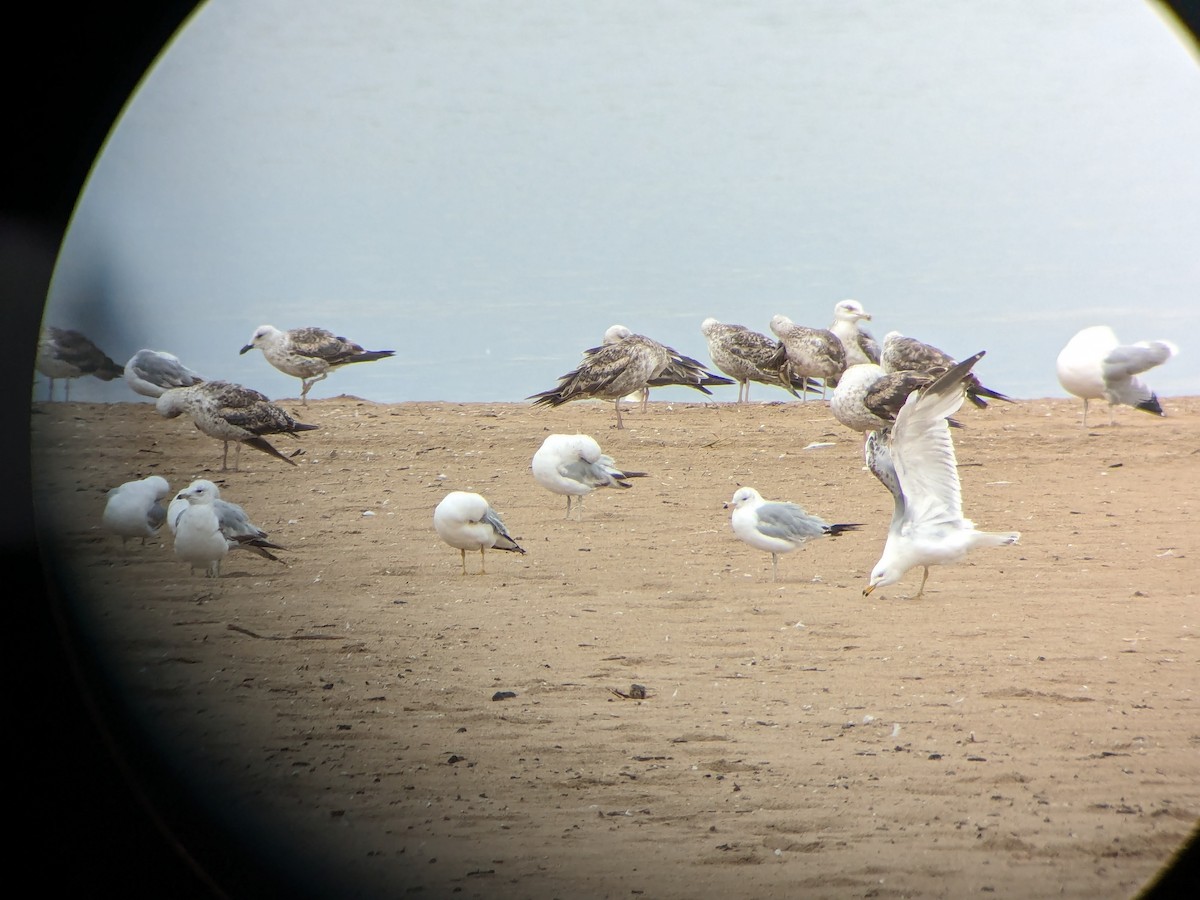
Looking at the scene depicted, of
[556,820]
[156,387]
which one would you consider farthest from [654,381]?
[556,820]

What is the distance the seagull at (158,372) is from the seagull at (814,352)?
258 inches

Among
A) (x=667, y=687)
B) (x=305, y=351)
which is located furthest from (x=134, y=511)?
(x=305, y=351)

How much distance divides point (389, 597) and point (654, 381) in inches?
289

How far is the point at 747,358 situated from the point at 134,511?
27.5 feet

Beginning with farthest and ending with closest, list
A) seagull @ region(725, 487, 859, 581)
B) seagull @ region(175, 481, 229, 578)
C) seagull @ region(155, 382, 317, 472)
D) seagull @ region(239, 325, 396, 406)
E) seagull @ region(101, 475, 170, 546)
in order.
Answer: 1. seagull @ region(239, 325, 396, 406)
2. seagull @ region(155, 382, 317, 472)
3. seagull @ region(101, 475, 170, 546)
4. seagull @ region(725, 487, 859, 581)
5. seagull @ region(175, 481, 229, 578)

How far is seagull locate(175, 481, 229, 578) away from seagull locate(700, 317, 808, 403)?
8502 mm

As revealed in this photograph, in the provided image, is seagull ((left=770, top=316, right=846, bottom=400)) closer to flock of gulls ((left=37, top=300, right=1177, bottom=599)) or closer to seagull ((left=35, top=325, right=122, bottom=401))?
flock of gulls ((left=37, top=300, right=1177, bottom=599))

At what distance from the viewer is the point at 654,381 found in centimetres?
1463

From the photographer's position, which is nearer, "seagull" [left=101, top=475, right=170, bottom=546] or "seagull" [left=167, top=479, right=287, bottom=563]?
"seagull" [left=167, top=479, right=287, bottom=563]

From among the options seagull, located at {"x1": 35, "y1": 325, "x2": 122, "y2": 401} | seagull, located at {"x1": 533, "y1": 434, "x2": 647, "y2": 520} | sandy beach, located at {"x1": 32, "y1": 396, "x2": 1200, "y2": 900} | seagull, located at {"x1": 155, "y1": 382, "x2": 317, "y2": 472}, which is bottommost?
sandy beach, located at {"x1": 32, "y1": 396, "x2": 1200, "y2": 900}

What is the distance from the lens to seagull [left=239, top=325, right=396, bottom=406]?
14977 millimetres

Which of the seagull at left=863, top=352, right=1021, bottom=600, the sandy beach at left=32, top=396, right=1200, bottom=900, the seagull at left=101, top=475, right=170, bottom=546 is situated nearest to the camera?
the sandy beach at left=32, top=396, right=1200, bottom=900

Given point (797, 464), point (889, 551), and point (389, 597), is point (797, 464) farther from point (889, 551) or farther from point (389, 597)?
point (389, 597)

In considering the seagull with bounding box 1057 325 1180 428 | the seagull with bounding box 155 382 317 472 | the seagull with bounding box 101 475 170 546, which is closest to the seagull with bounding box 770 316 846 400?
the seagull with bounding box 1057 325 1180 428
